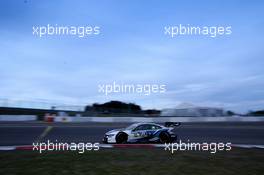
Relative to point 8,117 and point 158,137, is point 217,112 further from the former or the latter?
point 158,137

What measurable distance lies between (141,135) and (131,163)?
6100 millimetres

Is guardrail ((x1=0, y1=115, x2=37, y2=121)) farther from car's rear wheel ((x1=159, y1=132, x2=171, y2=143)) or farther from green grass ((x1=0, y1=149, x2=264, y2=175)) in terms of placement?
green grass ((x1=0, y1=149, x2=264, y2=175))

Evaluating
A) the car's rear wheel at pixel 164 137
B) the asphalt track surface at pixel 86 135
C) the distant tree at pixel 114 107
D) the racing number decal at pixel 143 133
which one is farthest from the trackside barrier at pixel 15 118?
the car's rear wheel at pixel 164 137

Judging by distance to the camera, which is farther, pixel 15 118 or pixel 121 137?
pixel 15 118

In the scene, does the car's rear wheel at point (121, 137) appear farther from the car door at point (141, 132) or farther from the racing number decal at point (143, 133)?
the racing number decal at point (143, 133)

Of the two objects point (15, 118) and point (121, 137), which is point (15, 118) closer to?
point (15, 118)

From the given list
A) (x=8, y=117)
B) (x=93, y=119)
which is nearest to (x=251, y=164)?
(x=93, y=119)

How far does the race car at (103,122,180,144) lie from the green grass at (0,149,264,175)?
3.48 metres

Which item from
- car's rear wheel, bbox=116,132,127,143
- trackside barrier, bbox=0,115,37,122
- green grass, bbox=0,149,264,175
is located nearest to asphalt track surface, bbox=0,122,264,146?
car's rear wheel, bbox=116,132,127,143

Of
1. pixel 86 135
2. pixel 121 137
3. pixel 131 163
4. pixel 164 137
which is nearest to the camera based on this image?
pixel 131 163

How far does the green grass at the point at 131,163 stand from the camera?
8125 millimetres

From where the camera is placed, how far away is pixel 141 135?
1531 cm

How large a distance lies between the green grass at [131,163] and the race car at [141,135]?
348 centimetres

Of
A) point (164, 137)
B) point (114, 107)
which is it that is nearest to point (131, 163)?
point (164, 137)
